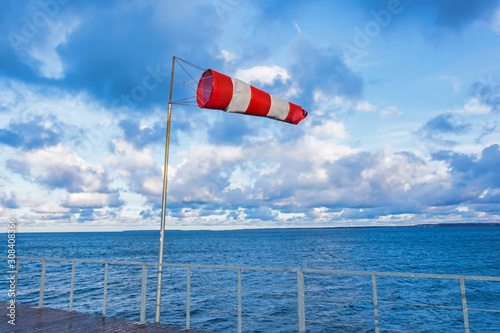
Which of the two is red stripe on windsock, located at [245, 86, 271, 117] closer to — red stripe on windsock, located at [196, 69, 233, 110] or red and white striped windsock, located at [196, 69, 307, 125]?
red and white striped windsock, located at [196, 69, 307, 125]

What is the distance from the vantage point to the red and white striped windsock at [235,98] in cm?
538

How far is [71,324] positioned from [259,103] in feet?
17.0

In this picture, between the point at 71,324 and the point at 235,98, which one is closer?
the point at 235,98

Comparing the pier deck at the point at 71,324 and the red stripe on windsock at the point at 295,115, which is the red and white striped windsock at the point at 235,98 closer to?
the red stripe on windsock at the point at 295,115

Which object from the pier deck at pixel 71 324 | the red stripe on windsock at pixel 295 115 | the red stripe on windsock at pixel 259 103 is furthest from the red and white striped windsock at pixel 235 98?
the pier deck at pixel 71 324

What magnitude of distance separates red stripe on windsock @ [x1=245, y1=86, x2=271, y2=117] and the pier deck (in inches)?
149

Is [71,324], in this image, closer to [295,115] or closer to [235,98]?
[235,98]

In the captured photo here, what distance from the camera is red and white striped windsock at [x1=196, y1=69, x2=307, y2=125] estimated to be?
5375 mm

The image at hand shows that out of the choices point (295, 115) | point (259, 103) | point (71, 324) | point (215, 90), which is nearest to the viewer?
point (215, 90)

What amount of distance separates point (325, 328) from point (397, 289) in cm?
1075

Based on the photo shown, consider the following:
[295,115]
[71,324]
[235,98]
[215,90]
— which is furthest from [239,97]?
[71,324]

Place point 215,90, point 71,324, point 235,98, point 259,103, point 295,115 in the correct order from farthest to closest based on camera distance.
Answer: point 71,324 < point 295,115 < point 259,103 < point 235,98 < point 215,90

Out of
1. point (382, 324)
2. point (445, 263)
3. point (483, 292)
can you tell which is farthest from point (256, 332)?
point (445, 263)

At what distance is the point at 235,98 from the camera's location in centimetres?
552
